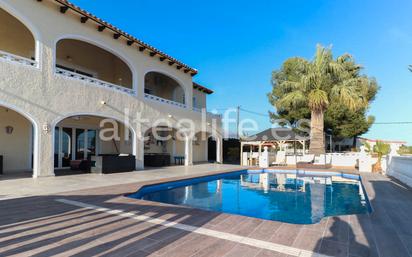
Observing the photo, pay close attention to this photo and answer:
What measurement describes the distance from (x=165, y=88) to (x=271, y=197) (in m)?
14.5

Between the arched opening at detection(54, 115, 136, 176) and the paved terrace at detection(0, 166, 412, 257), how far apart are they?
6.49 metres

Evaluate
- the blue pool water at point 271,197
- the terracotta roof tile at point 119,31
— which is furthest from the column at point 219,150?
the blue pool water at point 271,197

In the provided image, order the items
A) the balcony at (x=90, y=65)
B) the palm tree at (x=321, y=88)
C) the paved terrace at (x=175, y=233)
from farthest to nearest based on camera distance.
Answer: the palm tree at (x=321, y=88) → the balcony at (x=90, y=65) → the paved terrace at (x=175, y=233)

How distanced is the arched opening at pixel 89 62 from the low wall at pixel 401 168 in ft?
48.3

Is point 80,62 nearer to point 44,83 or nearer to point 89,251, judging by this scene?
point 44,83

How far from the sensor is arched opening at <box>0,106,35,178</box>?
37.6 ft

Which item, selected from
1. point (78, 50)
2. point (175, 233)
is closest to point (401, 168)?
point (175, 233)

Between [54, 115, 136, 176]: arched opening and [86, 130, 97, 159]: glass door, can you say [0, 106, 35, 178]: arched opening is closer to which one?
[54, 115, 136, 176]: arched opening

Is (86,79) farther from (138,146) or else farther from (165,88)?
(165,88)

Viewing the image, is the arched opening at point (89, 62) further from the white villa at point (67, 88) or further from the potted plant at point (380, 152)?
the potted plant at point (380, 152)

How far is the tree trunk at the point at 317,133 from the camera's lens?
19.0 metres

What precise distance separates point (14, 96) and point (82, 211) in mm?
6557

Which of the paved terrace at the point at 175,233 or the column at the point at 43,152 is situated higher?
the column at the point at 43,152

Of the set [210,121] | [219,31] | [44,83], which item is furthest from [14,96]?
[219,31]
